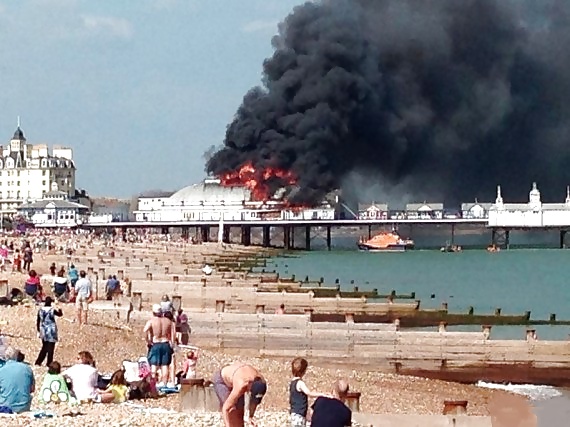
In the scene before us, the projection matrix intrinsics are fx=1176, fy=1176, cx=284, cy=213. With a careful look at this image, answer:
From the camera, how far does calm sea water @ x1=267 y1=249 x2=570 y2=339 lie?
44.3 metres

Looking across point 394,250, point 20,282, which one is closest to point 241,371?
point 20,282

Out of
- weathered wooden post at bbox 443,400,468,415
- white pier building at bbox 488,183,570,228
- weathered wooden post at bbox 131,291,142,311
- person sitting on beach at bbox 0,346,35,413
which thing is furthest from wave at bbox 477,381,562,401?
white pier building at bbox 488,183,570,228

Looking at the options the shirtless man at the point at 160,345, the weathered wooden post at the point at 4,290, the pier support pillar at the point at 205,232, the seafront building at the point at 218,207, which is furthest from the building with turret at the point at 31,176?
the shirtless man at the point at 160,345

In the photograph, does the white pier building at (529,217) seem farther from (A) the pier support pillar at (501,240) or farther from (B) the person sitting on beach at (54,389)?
(B) the person sitting on beach at (54,389)

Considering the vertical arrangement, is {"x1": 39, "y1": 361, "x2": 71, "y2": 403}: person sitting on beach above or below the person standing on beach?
below

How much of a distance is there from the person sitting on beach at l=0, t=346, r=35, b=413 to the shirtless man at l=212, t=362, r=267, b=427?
9.25ft

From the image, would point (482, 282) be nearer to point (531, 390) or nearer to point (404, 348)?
point (404, 348)

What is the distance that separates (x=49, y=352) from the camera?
713 inches

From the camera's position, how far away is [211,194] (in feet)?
410

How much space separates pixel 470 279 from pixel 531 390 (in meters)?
44.4

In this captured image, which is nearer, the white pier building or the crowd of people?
the crowd of people

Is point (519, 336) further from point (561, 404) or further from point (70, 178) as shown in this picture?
point (70, 178)

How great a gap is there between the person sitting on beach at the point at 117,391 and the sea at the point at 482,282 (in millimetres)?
6543

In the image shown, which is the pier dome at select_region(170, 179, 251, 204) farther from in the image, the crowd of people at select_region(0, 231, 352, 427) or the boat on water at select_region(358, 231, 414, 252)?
the crowd of people at select_region(0, 231, 352, 427)
